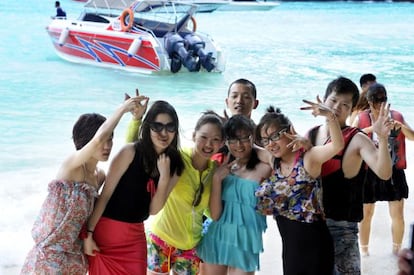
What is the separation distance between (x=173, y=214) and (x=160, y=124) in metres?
0.46

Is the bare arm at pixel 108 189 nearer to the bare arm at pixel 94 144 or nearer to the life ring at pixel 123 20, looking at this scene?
the bare arm at pixel 94 144

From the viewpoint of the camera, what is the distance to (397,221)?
4.29 metres

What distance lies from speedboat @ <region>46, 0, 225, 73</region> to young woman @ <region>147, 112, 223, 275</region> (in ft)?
44.7

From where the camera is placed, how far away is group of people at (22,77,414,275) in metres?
2.73

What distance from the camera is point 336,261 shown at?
2.89 meters

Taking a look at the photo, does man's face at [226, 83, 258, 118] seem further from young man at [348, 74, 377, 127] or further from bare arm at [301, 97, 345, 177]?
young man at [348, 74, 377, 127]

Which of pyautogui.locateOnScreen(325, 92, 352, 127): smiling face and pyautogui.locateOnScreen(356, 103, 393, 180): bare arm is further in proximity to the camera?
pyautogui.locateOnScreen(325, 92, 352, 127): smiling face

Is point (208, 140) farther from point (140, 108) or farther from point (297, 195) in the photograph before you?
point (297, 195)

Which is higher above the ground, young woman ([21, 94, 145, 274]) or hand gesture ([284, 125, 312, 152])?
hand gesture ([284, 125, 312, 152])

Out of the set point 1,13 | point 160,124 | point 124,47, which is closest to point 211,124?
point 160,124

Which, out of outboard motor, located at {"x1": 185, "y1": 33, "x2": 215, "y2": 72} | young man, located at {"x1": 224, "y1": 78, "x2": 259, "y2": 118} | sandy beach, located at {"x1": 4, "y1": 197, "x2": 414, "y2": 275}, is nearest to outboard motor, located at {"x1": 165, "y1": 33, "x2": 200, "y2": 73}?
outboard motor, located at {"x1": 185, "y1": 33, "x2": 215, "y2": 72}

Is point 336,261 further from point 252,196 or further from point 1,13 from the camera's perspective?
point 1,13

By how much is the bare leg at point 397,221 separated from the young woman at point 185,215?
177 cm

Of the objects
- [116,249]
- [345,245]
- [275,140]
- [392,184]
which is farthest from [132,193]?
[392,184]
